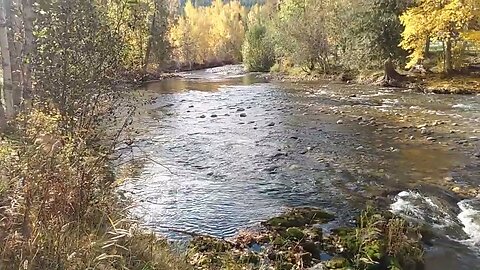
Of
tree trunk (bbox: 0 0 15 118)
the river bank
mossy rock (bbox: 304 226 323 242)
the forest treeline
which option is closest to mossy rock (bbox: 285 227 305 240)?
mossy rock (bbox: 304 226 323 242)

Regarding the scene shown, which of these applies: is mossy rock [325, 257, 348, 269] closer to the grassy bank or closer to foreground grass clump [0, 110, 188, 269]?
foreground grass clump [0, 110, 188, 269]

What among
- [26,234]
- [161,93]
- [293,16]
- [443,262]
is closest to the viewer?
[26,234]

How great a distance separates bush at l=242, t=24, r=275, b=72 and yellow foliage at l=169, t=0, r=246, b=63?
15.9 m

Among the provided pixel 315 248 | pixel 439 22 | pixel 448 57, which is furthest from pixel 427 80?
pixel 315 248

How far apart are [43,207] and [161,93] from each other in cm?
2721

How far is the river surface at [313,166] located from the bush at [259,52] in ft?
102

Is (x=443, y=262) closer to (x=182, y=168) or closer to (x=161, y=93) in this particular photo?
(x=182, y=168)

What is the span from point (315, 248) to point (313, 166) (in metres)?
5.28

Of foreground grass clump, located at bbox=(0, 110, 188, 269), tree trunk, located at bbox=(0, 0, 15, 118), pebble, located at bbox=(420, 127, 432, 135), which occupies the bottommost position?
pebble, located at bbox=(420, 127, 432, 135)

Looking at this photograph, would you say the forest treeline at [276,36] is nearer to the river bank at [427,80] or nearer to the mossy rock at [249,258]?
the river bank at [427,80]

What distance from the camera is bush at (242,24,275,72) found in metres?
53.3

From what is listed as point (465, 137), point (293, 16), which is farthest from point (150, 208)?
point (293, 16)

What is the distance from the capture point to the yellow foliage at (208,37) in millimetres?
71375

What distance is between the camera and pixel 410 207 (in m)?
9.14
